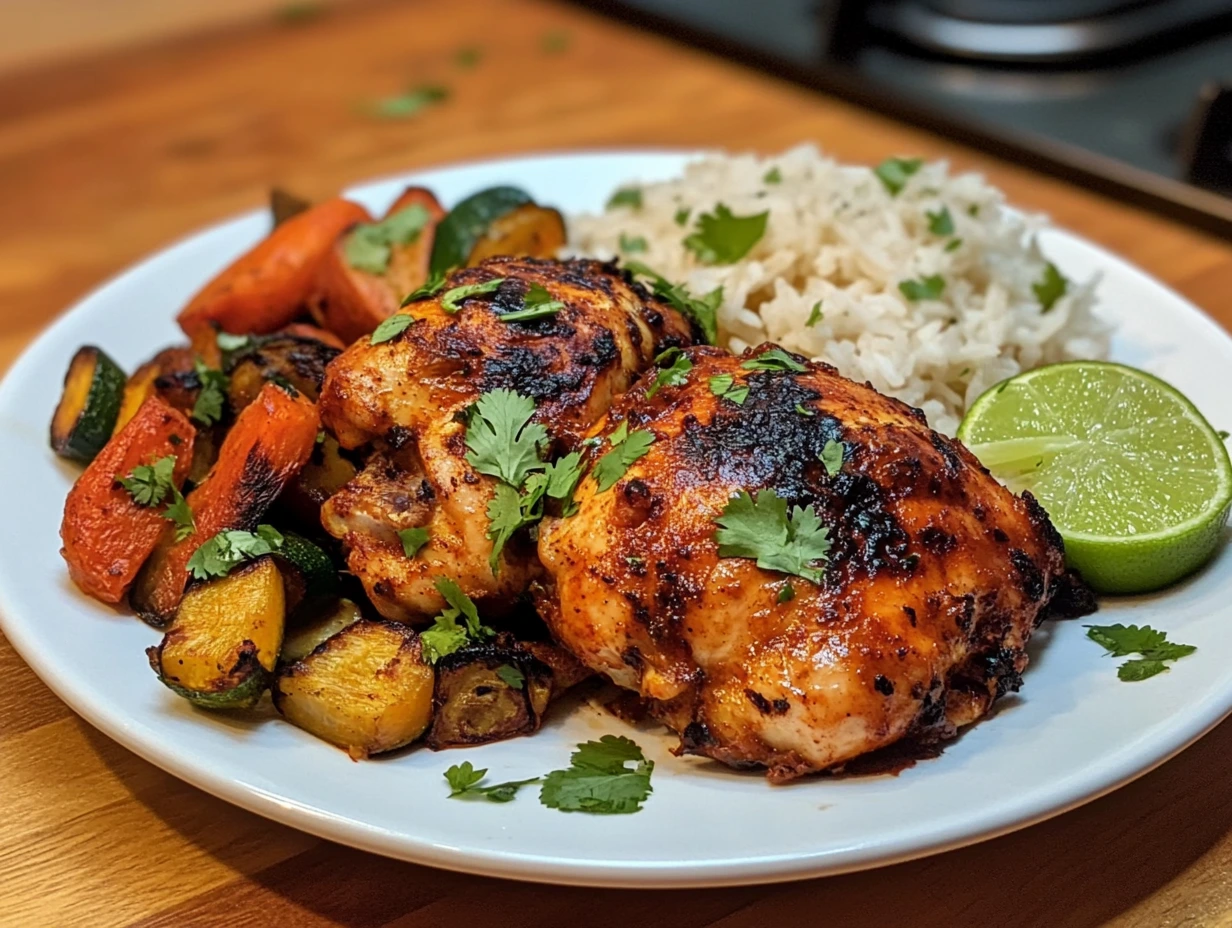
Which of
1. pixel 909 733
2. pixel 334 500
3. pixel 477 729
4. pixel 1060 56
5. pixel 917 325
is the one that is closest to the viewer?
pixel 909 733

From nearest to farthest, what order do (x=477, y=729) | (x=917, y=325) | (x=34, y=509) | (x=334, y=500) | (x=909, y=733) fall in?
(x=909, y=733), (x=477, y=729), (x=334, y=500), (x=34, y=509), (x=917, y=325)

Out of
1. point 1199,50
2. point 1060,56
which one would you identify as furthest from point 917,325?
point 1199,50

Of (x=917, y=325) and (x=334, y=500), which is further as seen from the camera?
(x=917, y=325)

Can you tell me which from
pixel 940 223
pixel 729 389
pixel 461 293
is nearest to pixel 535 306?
pixel 461 293

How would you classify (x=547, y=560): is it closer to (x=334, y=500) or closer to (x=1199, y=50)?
(x=334, y=500)

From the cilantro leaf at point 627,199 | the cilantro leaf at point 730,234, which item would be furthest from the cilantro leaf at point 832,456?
the cilantro leaf at point 627,199

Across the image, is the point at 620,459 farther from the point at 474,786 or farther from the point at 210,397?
the point at 210,397

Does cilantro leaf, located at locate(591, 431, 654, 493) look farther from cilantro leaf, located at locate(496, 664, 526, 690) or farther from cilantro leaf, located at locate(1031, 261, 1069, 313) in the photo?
cilantro leaf, located at locate(1031, 261, 1069, 313)
